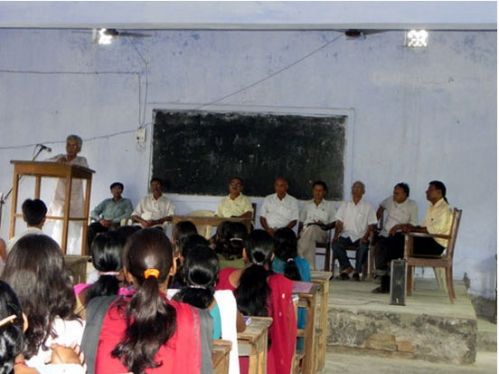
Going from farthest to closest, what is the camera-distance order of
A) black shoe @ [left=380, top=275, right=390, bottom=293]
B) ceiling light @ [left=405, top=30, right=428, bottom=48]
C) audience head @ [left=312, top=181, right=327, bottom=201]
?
ceiling light @ [left=405, top=30, right=428, bottom=48] → audience head @ [left=312, top=181, right=327, bottom=201] → black shoe @ [left=380, top=275, right=390, bottom=293]

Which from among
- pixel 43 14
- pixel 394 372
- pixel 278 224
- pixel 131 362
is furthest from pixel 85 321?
pixel 278 224

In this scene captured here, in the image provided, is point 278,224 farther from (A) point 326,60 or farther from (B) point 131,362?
(B) point 131,362

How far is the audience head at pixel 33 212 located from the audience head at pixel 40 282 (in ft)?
7.97

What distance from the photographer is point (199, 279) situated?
260 centimetres

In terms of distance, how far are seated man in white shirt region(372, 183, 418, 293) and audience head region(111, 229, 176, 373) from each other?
16.3 feet

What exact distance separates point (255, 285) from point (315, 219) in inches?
195

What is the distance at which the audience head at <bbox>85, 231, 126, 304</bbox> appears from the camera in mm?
2627

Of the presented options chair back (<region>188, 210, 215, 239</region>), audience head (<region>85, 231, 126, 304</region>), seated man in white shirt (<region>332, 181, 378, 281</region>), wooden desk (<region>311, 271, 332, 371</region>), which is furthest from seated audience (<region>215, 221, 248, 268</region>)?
seated man in white shirt (<region>332, 181, 378, 281</region>)

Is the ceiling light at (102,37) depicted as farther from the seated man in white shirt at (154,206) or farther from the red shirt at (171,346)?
the red shirt at (171,346)

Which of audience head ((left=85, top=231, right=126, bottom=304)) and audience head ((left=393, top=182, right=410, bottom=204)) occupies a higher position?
audience head ((left=393, top=182, right=410, bottom=204))

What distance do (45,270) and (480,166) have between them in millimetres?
7020

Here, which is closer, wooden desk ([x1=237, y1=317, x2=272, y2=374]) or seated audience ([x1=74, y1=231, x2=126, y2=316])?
seated audience ([x1=74, y1=231, x2=126, y2=316])

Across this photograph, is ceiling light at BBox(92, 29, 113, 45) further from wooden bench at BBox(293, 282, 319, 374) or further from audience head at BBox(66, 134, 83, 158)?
wooden bench at BBox(293, 282, 319, 374)

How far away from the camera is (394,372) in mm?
5309
